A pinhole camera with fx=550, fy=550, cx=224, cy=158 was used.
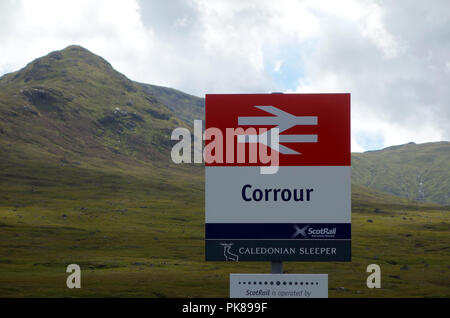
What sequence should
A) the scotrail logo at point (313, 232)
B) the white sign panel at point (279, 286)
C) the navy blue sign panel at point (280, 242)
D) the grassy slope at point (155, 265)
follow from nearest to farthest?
the white sign panel at point (279, 286) → the navy blue sign panel at point (280, 242) → the scotrail logo at point (313, 232) → the grassy slope at point (155, 265)

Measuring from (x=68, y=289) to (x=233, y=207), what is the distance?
96.1 metres

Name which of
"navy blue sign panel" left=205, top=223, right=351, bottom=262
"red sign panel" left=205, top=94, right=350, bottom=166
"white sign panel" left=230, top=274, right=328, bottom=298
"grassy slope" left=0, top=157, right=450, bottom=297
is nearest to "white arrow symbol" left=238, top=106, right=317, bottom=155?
"red sign panel" left=205, top=94, right=350, bottom=166

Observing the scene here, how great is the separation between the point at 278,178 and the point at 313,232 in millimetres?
2721

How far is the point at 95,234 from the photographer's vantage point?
19475cm

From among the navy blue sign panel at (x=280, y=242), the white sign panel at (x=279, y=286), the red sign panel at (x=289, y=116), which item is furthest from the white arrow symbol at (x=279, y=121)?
the white sign panel at (x=279, y=286)

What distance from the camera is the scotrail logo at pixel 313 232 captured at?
23.1 meters

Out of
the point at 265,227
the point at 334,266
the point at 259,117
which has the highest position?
the point at 259,117

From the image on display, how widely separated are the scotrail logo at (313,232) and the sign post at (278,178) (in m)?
0.04

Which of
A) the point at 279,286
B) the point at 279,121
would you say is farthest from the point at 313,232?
the point at 279,121

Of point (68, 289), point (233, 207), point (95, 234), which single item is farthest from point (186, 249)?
point (233, 207)

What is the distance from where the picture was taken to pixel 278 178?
22.9m

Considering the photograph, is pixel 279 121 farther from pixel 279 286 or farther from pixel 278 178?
pixel 279 286

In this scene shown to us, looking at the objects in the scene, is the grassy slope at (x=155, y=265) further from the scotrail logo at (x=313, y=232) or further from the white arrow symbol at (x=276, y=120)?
the white arrow symbol at (x=276, y=120)
